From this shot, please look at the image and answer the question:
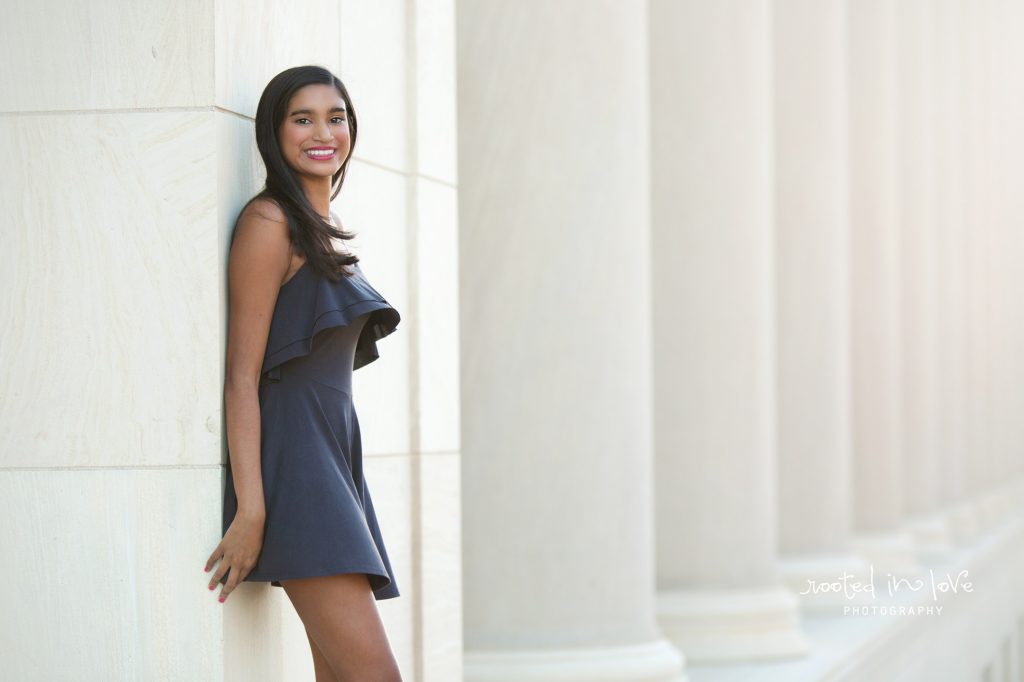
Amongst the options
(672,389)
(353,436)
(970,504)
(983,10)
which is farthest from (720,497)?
(983,10)

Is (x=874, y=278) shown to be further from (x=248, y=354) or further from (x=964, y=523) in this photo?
(x=248, y=354)

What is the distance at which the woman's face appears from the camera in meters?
24.0

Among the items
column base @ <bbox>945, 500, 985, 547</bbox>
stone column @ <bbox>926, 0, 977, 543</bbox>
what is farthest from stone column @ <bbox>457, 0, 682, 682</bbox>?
stone column @ <bbox>926, 0, 977, 543</bbox>

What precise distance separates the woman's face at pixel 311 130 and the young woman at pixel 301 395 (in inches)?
0.8

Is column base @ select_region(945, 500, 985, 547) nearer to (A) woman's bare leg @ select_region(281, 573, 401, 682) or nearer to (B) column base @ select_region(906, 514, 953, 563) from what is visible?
(B) column base @ select_region(906, 514, 953, 563)

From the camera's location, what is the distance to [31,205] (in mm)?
23969

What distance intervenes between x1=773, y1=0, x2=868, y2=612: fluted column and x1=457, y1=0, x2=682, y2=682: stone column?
28.4 metres

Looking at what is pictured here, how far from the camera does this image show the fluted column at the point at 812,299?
71.0 meters

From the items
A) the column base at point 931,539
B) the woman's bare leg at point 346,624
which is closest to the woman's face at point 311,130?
the woman's bare leg at point 346,624

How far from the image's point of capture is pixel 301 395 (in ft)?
76.9

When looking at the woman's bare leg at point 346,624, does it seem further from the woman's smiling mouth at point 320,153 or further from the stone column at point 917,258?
the stone column at point 917,258

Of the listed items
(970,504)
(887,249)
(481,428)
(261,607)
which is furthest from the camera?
(970,504)

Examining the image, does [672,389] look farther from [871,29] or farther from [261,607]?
[871,29]

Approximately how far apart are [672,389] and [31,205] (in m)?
35.4
